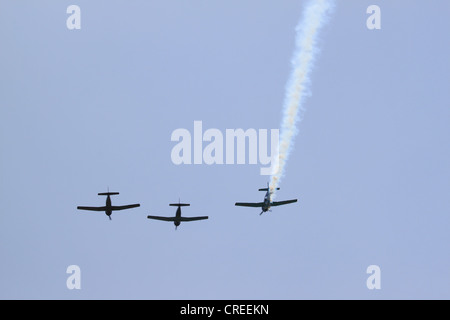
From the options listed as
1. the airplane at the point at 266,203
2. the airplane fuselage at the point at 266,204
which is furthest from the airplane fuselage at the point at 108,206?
the airplane fuselage at the point at 266,204

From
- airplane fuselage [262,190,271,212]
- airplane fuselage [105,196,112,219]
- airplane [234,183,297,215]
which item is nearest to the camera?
airplane [234,183,297,215]

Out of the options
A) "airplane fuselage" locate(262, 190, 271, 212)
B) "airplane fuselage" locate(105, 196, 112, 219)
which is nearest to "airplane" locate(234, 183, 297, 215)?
"airplane fuselage" locate(262, 190, 271, 212)

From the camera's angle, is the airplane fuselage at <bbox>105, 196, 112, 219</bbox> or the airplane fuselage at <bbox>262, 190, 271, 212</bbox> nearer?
the airplane fuselage at <bbox>262, 190, 271, 212</bbox>

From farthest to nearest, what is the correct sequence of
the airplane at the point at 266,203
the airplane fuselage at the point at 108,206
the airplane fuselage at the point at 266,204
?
the airplane fuselage at the point at 108,206 < the airplane fuselage at the point at 266,204 < the airplane at the point at 266,203

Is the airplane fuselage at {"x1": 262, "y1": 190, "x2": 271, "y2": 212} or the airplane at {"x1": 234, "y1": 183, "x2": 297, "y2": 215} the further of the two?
the airplane fuselage at {"x1": 262, "y1": 190, "x2": 271, "y2": 212}

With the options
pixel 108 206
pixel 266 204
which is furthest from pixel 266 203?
pixel 108 206

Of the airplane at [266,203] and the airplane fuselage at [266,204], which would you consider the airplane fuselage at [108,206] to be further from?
the airplane fuselage at [266,204]

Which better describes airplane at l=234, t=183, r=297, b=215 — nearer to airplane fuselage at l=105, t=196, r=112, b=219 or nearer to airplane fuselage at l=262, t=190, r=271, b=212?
airplane fuselage at l=262, t=190, r=271, b=212

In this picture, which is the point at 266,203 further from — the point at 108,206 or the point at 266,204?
the point at 108,206

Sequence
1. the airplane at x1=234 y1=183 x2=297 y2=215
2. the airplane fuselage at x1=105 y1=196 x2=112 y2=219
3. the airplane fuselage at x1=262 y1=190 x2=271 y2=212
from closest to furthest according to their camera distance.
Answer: the airplane at x1=234 y1=183 x2=297 y2=215 < the airplane fuselage at x1=262 y1=190 x2=271 y2=212 < the airplane fuselage at x1=105 y1=196 x2=112 y2=219

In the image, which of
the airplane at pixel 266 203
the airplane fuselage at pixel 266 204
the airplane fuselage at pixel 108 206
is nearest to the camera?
the airplane at pixel 266 203

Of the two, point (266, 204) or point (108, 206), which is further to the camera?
point (108, 206)
